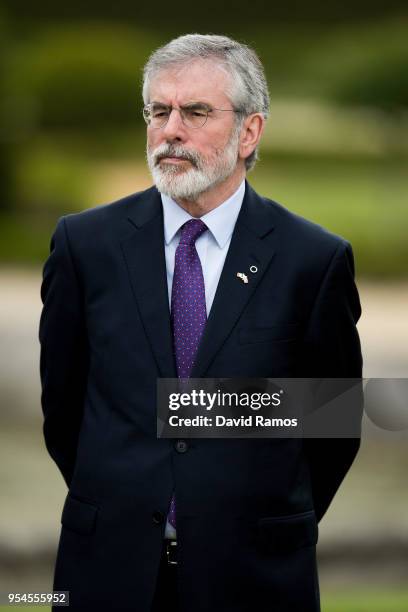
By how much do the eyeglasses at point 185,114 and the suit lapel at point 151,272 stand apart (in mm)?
157

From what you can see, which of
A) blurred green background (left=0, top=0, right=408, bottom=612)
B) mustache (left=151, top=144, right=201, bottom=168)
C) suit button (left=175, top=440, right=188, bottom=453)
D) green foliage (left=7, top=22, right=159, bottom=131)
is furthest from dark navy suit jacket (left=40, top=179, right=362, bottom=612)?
green foliage (left=7, top=22, right=159, bottom=131)

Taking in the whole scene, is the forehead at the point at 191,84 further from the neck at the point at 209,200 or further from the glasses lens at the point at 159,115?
the neck at the point at 209,200

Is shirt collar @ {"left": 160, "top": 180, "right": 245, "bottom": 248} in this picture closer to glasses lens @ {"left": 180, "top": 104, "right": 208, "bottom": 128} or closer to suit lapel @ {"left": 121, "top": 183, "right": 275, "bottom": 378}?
suit lapel @ {"left": 121, "top": 183, "right": 275, "bottom": 378}

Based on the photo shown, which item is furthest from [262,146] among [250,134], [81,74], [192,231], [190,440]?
[190,440]

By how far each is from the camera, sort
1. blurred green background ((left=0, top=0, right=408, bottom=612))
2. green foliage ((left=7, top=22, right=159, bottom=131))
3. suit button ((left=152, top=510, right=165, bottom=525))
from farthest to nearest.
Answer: green foliage ((left=7, top=22, right=159, bottom=131)) < blurred green background ((left=0, top=0, right=408, bottom=612)) < suit button ((left=152, top=510, right=165, bottom=525))

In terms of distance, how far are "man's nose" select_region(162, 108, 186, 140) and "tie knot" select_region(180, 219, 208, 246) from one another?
154 millimetres

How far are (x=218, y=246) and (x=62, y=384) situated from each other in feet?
1.28

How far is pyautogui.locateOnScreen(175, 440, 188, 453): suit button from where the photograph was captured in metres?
1.97

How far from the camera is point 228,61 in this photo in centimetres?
206

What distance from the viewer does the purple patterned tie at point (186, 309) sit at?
199 cm

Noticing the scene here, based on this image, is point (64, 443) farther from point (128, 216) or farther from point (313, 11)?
point (313, 11)

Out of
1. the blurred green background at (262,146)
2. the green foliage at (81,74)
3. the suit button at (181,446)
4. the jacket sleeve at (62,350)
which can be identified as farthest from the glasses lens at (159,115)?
the green foliage at (81,74)

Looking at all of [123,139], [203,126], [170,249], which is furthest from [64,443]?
[123,139]

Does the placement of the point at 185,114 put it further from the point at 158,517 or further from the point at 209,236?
the point at 158,517
